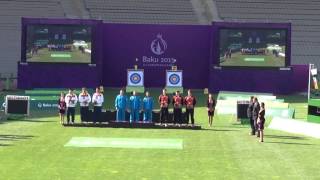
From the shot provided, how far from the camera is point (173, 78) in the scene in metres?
38.7

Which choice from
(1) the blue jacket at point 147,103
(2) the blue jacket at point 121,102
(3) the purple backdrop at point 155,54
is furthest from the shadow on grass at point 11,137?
(3) the purple backdrop at point 155,54

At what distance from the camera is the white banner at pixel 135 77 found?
39.0 meters

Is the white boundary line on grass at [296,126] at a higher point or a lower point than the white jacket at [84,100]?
lower

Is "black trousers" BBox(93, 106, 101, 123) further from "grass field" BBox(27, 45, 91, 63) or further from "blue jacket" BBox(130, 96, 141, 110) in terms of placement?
"grass field" BBox(27, 45, 91, 63)

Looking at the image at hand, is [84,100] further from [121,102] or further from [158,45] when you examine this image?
[158,45]

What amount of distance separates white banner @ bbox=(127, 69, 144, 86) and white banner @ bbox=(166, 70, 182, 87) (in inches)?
64.7

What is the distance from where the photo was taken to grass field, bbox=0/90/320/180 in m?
15.2

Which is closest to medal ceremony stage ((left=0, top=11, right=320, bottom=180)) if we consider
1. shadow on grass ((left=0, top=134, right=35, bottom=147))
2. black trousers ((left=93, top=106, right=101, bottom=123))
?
shadow on grass ((left=0, top=134, right=35, bottom=147))

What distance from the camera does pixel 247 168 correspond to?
16.1 m

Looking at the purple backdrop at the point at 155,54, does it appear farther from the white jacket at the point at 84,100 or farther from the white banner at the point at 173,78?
the white jacket at the point at 84,100

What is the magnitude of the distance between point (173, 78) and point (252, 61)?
5048 mm

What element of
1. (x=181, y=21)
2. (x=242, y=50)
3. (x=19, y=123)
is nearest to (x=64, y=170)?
(x=19, y=123)

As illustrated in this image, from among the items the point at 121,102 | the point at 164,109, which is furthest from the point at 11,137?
the point at 164,109

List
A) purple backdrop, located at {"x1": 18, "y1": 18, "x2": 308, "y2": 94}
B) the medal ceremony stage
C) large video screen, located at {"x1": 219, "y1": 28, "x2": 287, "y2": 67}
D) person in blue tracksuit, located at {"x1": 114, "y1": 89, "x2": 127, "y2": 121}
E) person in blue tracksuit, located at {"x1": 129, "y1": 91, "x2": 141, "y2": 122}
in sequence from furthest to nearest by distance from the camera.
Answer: purple backdrop, located at {"x1": 18, "y1": 18, "x2": 308, "y2": 94}, large video screen, located at {"x1": 219, "y1": 28, "x2": 287, "y2": 67}, person in blue tracksuit, located at {"x1": 129, "y1": 91, "x2": 141, "y2": 122}, person in blue tracksuit, located at {"x1": 114, "y1": 89, "x2": 127, "y2": 121}, the medal ceremony stage
